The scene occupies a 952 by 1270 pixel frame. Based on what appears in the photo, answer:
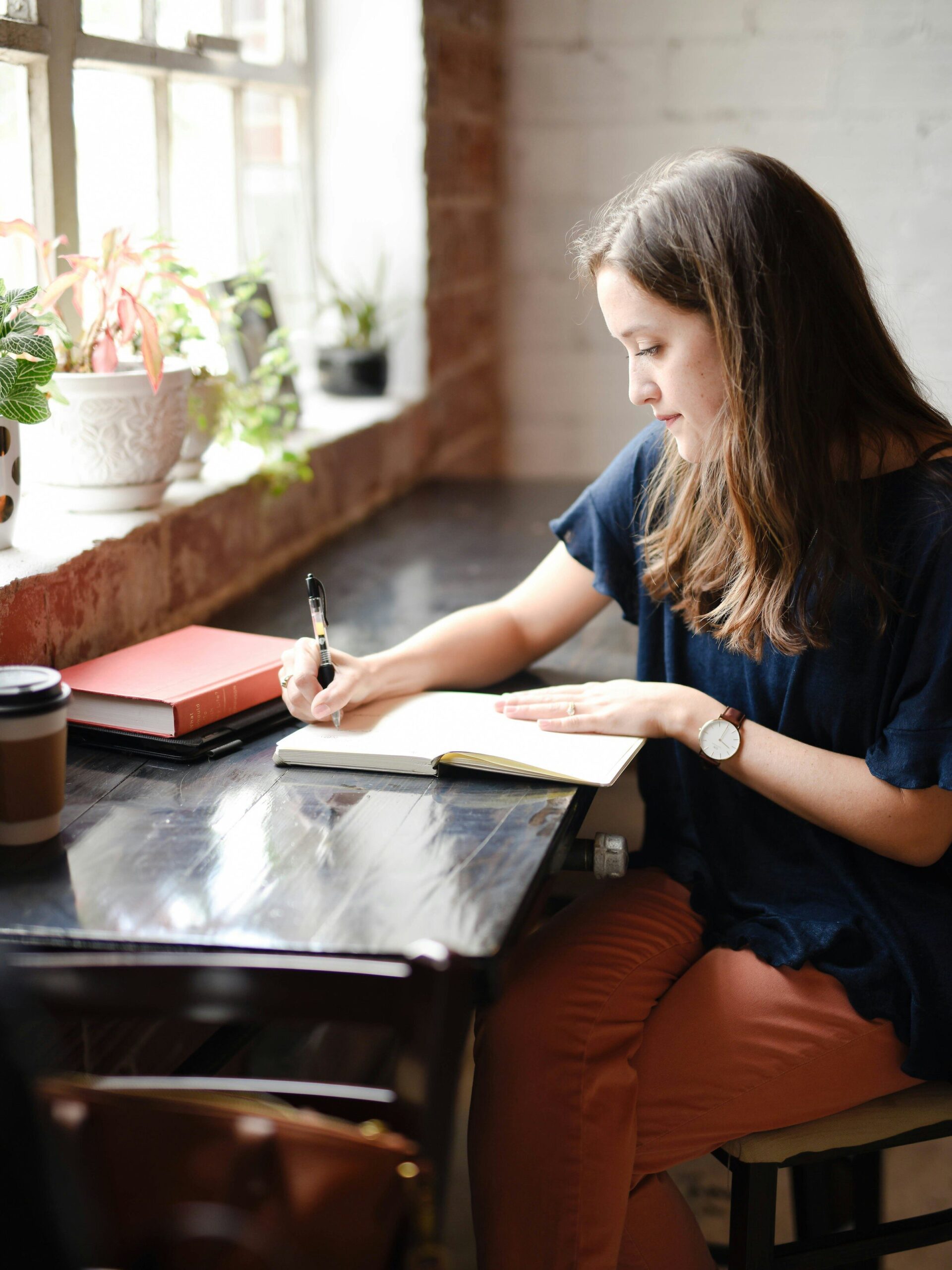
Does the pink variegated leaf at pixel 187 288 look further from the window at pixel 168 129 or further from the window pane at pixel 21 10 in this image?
the window pane at pixel 21 10

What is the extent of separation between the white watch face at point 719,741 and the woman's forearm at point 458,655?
0.33 meters

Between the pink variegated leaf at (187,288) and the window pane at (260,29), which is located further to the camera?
the window pane at (260,29)

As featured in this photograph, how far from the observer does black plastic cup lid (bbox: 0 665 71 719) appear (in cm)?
103

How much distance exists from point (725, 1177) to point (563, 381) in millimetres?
2018

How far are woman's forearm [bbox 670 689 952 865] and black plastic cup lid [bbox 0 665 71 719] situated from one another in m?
0.61

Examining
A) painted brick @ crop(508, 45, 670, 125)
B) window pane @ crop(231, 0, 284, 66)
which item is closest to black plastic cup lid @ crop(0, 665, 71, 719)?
window pane @ crop(231, 0, 284, 66)

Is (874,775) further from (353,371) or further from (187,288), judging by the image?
(353,371)

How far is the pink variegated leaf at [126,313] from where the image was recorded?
1.50 m

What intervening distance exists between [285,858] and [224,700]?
0.34 m

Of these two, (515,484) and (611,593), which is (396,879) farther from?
(515,484)

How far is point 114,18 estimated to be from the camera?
1891mm

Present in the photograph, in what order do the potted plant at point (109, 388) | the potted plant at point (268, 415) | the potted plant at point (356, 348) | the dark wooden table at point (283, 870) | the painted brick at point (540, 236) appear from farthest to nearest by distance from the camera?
the painted brick at point (540, 236)
the potted plant at point (356, 348)
the potted plant at point (268, 415)
the potted plant at point (109, 388)
the dark wooden table at point (283, 870)

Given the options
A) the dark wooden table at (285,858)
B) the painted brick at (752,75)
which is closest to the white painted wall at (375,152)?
the painted brick at (752,75)

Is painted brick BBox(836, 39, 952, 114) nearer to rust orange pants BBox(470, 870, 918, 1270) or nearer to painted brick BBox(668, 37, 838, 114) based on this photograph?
painted brick BBox(668, 37, 838, 114)
